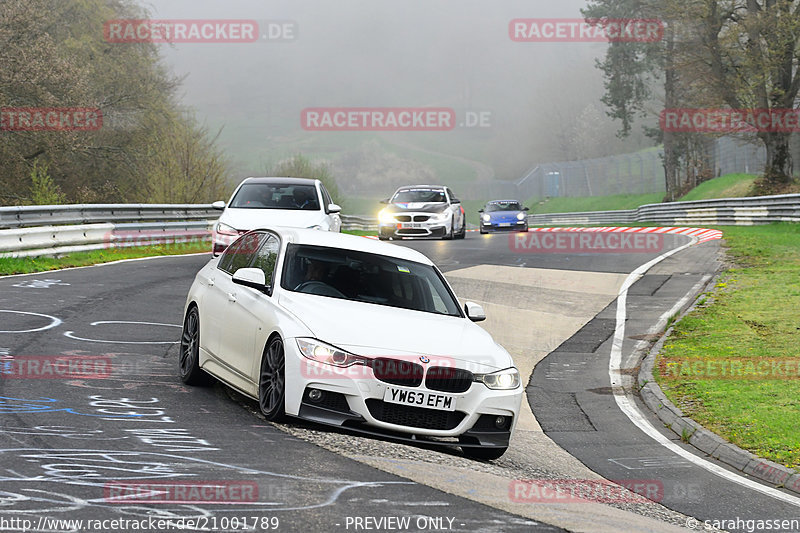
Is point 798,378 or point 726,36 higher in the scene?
point 726,36

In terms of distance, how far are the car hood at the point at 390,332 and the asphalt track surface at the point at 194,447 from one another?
0.88 metres

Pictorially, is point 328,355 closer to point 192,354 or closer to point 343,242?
point 343,242

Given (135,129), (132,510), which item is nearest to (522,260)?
(132,510)

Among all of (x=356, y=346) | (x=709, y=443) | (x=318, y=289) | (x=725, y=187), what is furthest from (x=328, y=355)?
(x=725, y=187)

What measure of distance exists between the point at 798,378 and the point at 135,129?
36.1 metres

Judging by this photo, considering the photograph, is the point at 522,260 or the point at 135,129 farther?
the point at 135,129

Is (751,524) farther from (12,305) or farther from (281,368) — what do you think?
(12,305)

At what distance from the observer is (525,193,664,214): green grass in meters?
78.7

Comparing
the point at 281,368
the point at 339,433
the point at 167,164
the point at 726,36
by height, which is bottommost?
the point at 339,433

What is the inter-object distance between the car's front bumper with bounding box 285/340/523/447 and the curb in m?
2.78

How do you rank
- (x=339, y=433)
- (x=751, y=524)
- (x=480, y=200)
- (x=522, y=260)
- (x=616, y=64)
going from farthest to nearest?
(x=480, y=200) → (x=616, y=64) → (x=522, y=260) → (x=339, y=433) → (x=751, y=524)

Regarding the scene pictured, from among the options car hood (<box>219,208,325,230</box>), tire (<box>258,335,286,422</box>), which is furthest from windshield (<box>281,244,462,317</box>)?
car hood (<box>219,208,325,230</box>)

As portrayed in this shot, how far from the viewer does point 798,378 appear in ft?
39.2

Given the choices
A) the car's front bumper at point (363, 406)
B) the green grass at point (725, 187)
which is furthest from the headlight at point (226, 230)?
the green grass at point (725, 187)
